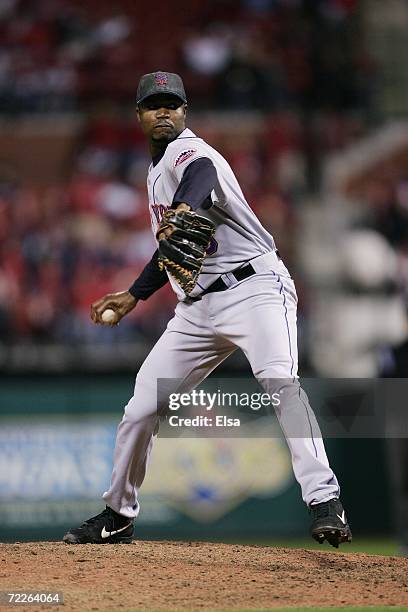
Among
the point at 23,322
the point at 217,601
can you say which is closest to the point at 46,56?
the point at 23,322

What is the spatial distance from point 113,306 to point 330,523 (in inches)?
53.6

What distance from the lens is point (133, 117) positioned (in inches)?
486

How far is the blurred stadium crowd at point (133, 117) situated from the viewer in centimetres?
1030

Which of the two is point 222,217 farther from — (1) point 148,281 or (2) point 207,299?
(1) point 148,281

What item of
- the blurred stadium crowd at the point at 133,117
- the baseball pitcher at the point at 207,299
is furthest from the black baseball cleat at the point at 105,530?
the blurred stadium crowd at the point at 133,117

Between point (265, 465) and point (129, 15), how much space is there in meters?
7.65

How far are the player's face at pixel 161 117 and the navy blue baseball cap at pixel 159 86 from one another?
0.09 ft

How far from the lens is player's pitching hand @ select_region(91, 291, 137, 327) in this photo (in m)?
4.81

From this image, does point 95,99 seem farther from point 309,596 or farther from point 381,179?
point 309,596

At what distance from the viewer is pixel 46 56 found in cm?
1322

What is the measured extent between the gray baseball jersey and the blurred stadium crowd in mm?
4734

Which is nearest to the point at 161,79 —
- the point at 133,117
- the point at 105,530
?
the point at 105,530

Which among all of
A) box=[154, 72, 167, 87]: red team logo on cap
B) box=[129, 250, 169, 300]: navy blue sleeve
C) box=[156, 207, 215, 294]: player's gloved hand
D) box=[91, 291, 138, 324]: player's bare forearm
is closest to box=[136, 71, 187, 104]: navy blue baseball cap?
box=[154, 72, 167, 87]: red team logo on cap

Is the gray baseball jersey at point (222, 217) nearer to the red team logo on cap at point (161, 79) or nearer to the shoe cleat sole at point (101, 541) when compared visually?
the red team logo on cap at point (161, 79)
